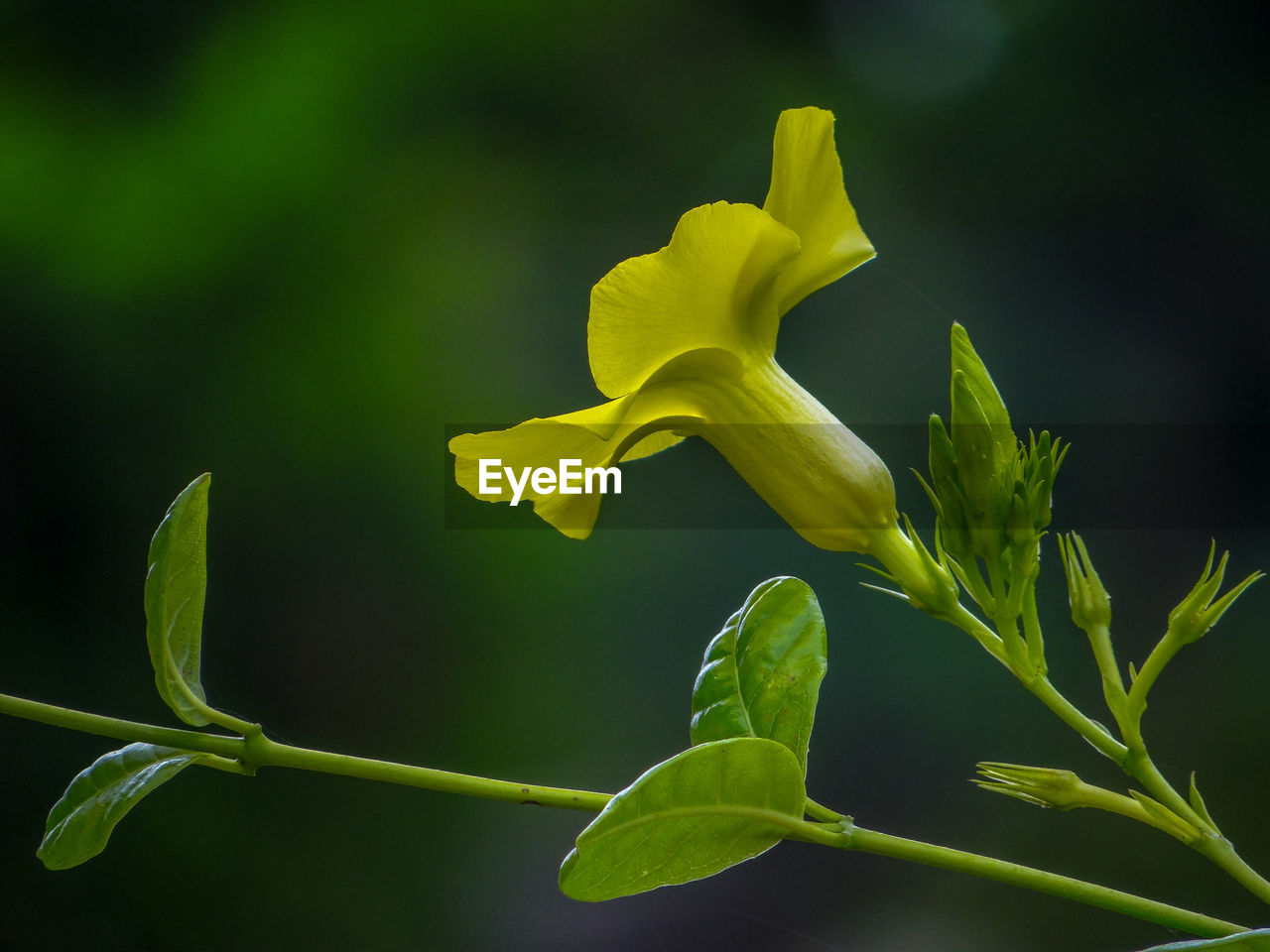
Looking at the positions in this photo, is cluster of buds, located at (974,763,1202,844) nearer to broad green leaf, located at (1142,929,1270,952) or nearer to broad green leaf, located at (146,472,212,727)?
broad green leaf, located at (1142,929,1270,952)

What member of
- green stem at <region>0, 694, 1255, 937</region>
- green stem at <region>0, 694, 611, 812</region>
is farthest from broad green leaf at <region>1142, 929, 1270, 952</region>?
green stem at <region>0, 694, 611, 812</region>

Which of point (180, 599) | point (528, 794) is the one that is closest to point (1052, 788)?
point (528, 794)

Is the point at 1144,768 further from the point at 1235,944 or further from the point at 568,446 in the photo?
the point at 568,446

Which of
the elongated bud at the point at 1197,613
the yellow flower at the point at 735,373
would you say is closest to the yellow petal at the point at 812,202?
the yellow flower at the point at 735,373

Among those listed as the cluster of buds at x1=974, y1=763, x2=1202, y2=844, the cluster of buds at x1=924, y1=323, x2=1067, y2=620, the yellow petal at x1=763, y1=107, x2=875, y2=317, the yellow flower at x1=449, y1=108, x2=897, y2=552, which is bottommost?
the cluster of buds at x1=974, y1=763, x2=1202, y2=844

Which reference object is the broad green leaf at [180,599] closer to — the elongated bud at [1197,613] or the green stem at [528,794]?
the green stem at [528,794]

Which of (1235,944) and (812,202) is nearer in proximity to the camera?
(1235,944)
